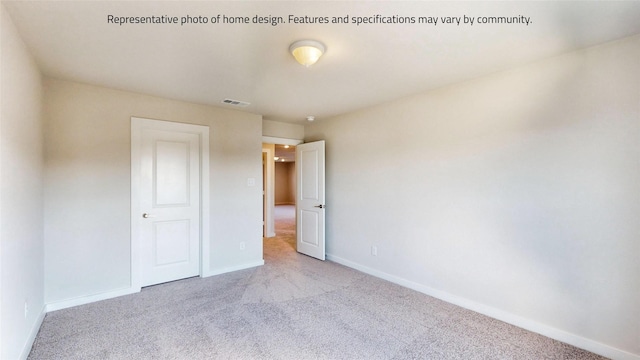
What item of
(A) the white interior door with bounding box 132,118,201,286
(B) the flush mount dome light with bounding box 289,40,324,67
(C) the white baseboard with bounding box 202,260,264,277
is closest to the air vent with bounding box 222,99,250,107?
(A) the white interior door with bounding box 132,118,201,286

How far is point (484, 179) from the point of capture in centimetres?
278

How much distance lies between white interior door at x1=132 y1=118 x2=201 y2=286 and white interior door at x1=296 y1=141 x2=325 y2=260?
1.73 meters

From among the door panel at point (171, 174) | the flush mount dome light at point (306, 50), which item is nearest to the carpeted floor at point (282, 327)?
the door panel at point (171, 174)

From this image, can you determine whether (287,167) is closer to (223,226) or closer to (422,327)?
(223,226)

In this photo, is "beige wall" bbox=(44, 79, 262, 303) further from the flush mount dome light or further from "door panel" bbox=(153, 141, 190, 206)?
the flush mount dome light

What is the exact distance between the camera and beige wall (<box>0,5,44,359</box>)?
168 centimetres

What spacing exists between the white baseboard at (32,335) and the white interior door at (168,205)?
870 millimetres

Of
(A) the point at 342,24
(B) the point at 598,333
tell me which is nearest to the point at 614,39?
(A) the point at 342,24

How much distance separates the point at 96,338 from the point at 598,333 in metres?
3.99

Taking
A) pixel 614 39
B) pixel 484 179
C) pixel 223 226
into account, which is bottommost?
pixel 223 226

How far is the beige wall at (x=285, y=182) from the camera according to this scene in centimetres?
1434

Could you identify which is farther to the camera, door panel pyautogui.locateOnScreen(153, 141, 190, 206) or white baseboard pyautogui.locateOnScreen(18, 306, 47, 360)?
door panel pyautogui.locateOnScreen(153, 141, 190, 206)

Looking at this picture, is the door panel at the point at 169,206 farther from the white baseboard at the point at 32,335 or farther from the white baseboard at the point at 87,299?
the white baseboard at the point at 32,335

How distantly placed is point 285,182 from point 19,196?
12628 mm
